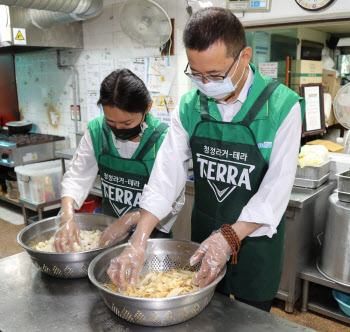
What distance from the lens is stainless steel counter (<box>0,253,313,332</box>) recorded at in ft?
3.87

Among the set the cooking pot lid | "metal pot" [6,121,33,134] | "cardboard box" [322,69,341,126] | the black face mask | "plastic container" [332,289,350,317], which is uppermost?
"cardboard box" [322,69,341,126]

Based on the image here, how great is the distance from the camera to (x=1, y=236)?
445 centimetres

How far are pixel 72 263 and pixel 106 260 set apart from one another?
0.14m

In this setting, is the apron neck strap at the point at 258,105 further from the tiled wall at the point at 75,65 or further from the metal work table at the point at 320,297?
the tiled wall at the point at 75,65

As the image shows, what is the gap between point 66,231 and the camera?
1.60 m

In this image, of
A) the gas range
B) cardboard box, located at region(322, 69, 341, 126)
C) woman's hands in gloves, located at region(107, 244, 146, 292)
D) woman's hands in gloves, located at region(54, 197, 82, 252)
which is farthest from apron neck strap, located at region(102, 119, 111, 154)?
cardboard box, located at region(322, 69, 341, 126)

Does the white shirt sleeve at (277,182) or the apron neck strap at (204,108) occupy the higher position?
the apron neck strap at (204,108)

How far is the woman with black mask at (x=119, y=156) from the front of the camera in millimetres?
1751

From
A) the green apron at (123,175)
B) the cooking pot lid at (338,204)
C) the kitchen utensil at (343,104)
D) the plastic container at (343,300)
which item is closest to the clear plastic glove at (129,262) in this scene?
the green apron at (123,175)

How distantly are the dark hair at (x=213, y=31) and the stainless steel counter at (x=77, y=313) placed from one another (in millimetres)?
908

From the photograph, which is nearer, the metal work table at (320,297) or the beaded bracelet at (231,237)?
the beaded bracelet at (231,237)

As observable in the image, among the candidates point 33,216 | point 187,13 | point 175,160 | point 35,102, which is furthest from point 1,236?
point 175,160

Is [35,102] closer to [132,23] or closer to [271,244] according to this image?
[132,23]

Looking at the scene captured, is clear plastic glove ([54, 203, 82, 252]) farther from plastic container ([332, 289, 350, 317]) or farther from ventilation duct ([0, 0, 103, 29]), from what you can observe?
ventilation duct ([0, 0, 103, 29])
